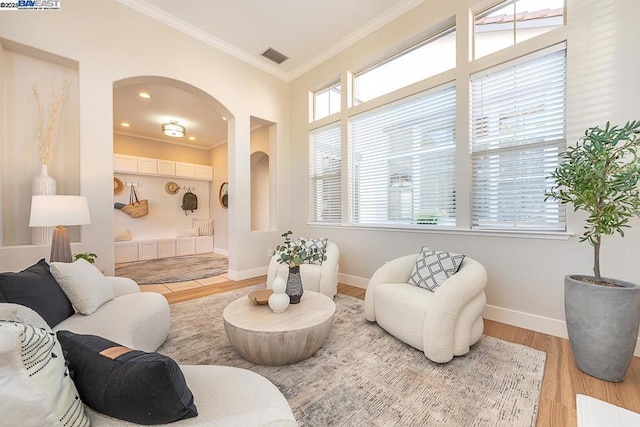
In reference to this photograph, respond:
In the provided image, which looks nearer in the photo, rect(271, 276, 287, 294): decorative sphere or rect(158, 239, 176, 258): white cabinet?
rect(271, 276, 287, 294): decorative sphere

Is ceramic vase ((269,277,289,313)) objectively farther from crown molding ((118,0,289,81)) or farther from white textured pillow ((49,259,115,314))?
crown molding ((118,0,289,81))

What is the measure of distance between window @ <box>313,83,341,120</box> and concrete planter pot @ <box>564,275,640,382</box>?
364cm

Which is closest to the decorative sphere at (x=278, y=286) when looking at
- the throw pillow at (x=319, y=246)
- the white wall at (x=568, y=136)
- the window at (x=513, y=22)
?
the throw pillow at (x=319, y=246)

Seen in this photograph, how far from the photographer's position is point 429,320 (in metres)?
1.90

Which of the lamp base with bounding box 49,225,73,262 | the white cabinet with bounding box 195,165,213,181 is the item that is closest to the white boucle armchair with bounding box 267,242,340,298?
the lamp base with bounding box 49,225,73,262

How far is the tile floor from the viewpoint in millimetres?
3715

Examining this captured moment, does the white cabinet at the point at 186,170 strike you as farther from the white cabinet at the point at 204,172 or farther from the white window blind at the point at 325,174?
the white window blind at the point at 325,174

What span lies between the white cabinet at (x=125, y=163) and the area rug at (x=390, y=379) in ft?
16.8

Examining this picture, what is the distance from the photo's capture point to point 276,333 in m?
1.68

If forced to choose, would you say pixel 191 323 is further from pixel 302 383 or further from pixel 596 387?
pixel 596 387

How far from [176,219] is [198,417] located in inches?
285

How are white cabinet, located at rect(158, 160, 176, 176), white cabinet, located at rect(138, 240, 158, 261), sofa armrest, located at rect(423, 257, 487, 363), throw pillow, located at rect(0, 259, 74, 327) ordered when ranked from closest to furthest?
throw pillow, located at rect(0, 259, 74, 327), sofa armrest, located at rect(423, 257, 487, 363), white cabinet, located at rect(138, 240, 158, 261), white cabinet, located at rect(158, 160, 176, 176)

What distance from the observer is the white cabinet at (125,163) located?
5797mm

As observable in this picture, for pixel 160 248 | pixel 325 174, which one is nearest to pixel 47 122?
pixel 325 174
